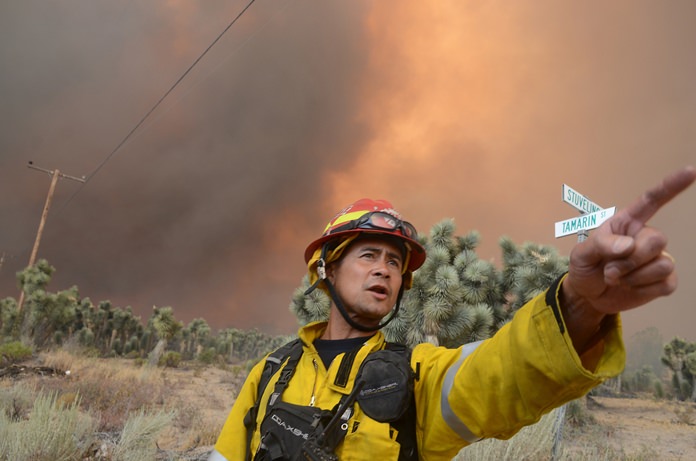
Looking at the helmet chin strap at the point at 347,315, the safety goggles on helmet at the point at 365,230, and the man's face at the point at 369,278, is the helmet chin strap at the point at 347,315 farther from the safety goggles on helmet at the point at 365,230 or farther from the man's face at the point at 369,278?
the safety goggles on helmet at the point at 365,230

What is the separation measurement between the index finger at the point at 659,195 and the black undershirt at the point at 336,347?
62.7 inches

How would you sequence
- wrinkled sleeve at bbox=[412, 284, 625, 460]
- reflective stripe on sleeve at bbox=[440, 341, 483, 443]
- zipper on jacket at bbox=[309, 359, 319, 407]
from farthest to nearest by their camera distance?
zipper on jacket at bbox=[309, 359, 319, 407] → reflective stripe on sleeve at bbox=[440, 341, 483, 443] → wrinkled sleeve at bbox=[412, 284, 625, 460]

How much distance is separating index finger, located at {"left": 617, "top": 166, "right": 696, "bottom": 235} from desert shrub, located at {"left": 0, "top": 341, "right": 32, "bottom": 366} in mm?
21353

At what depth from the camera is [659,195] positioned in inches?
40.9

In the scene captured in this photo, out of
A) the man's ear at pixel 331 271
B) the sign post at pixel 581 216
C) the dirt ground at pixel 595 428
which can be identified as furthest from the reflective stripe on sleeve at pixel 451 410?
the dirt ground at pixel 595 428

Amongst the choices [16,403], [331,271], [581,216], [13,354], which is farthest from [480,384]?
[13,354]

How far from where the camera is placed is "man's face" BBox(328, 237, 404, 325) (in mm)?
2480

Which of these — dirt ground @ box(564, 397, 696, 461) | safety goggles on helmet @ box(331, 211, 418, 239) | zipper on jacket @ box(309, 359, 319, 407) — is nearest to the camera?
zipper on jacket @ box(309, 359, 319, 407)

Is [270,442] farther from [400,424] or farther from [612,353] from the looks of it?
[612,353]

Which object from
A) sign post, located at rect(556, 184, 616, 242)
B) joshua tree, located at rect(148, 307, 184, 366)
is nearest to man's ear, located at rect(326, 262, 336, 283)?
sign post, located at rect(556, 184, 616, 242)

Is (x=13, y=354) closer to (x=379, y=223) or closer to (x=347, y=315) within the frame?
(x=347, y=315)

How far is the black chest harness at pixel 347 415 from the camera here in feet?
6.02

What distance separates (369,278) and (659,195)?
161 centimetres

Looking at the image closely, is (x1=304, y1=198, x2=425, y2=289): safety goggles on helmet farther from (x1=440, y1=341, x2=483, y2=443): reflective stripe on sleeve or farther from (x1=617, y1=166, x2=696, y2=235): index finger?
(x1=617, y1=166, x2=696, y2=235): index finger
